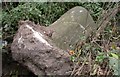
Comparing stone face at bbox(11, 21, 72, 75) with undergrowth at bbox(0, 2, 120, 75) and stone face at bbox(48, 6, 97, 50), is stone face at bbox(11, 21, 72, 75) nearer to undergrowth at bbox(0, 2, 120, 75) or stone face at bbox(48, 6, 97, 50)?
undergrowth at bbox(0, 2, 120, 75)

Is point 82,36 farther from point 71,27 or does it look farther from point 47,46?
point 47,46

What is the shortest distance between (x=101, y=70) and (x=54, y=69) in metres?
0.53

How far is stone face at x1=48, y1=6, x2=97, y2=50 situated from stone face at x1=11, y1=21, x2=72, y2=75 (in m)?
0.34

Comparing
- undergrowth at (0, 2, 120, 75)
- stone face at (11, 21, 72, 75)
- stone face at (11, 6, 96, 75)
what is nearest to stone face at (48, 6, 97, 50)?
stone face at (11, 6, 96, 75)

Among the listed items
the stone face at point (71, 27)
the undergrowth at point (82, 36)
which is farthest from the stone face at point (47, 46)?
the undergrowth at point (82, 36)

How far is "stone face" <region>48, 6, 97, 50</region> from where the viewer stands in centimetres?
367

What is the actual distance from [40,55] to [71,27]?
90 centimetres

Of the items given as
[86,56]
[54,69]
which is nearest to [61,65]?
[54,69]

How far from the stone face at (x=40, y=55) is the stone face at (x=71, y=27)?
339mm

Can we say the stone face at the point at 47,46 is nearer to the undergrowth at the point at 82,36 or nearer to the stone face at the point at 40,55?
the stone face at the point at 40,55

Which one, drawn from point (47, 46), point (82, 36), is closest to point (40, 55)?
point (47, 46)

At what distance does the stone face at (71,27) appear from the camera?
3672mm

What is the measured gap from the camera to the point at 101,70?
3119 millimetres

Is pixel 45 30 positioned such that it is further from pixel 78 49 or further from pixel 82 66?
pixel 82 66
